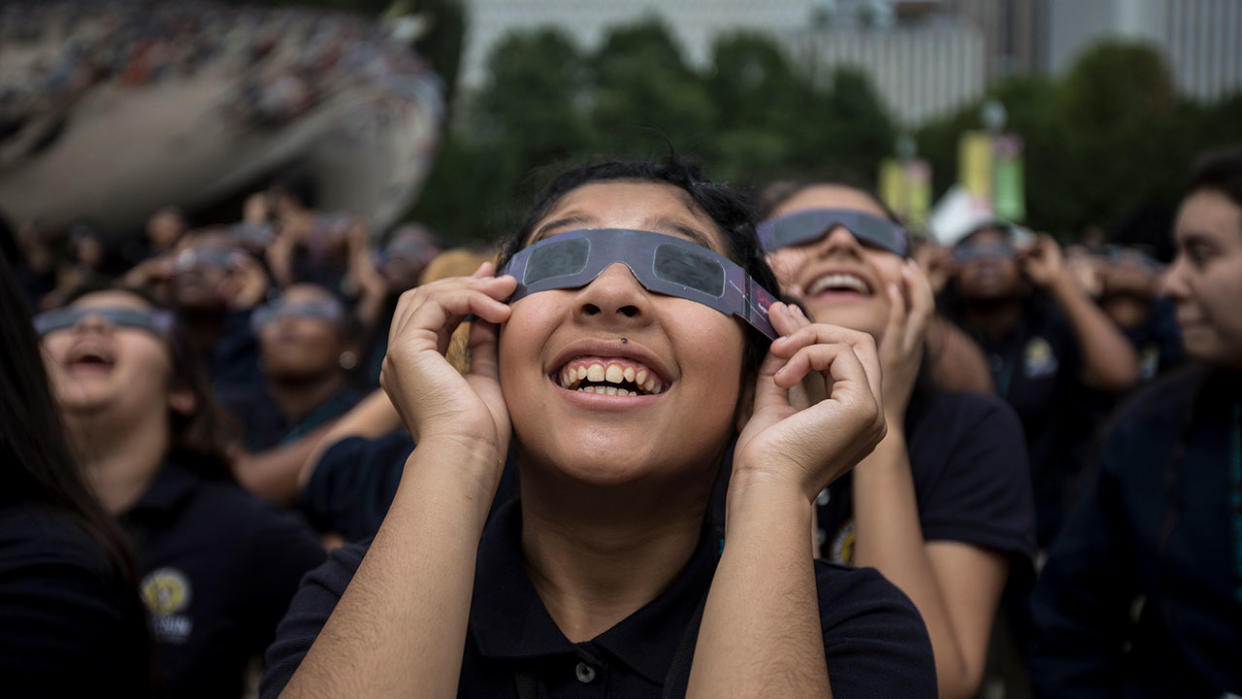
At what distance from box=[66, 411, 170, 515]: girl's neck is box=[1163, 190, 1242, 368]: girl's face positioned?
10.4 feet

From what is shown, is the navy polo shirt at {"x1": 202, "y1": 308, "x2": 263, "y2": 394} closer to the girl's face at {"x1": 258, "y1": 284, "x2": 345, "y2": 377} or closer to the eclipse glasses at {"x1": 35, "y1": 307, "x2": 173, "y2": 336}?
the girl's face at {"x1": 258, "y1": 284, "x2": 345, "y2": 377}

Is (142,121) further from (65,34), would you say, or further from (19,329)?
(19,329)

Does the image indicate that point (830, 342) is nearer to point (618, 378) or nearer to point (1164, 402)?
point (618, 378)

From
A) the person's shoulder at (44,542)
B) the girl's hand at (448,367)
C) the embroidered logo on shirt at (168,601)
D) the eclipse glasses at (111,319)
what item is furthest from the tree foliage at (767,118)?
the person's shoulder at (44,542)

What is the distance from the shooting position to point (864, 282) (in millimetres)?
3414

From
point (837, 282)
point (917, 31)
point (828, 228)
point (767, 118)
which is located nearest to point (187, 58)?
point (828, 228)

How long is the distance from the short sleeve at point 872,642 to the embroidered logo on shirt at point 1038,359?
446 centimetres

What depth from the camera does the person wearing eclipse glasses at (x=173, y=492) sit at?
336cm

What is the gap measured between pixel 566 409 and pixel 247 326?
5575mm

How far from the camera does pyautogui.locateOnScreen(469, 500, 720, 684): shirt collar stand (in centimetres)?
208

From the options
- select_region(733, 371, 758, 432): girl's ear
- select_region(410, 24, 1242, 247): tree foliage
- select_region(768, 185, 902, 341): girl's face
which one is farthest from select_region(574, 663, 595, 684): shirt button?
select_region(410, 24, 1242, 247): tree foliage

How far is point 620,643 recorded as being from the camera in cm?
209

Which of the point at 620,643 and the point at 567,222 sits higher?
the point at 567,222

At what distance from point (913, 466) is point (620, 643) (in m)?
1.28
